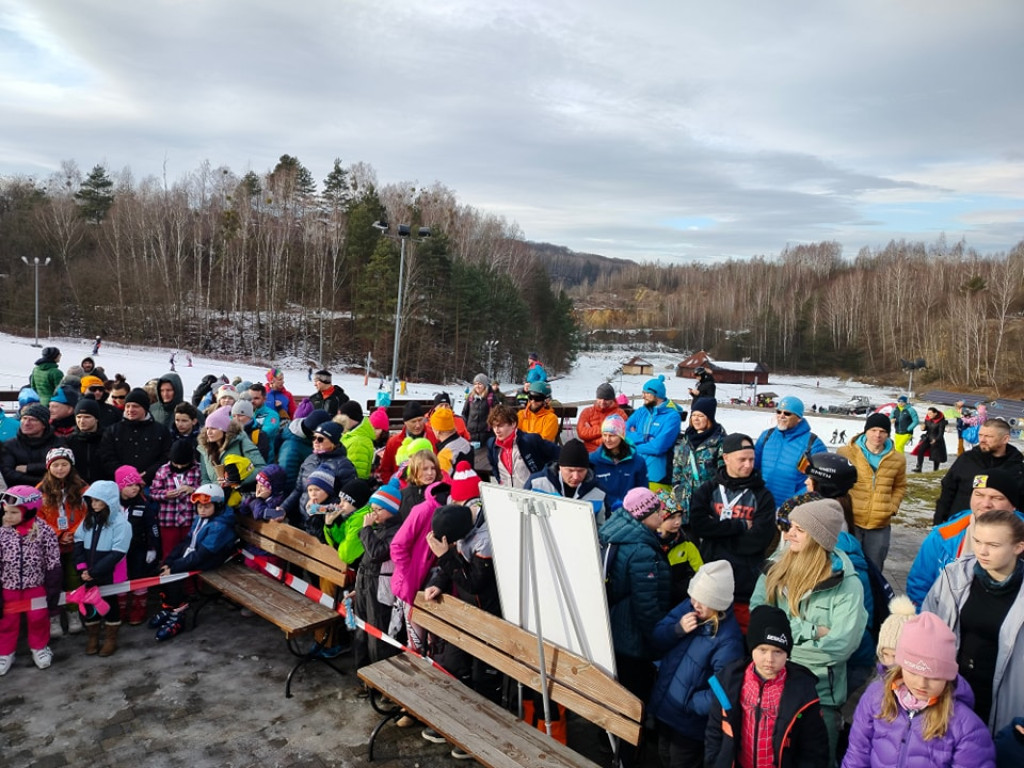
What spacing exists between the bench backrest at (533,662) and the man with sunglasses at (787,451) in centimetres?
250

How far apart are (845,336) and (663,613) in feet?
302

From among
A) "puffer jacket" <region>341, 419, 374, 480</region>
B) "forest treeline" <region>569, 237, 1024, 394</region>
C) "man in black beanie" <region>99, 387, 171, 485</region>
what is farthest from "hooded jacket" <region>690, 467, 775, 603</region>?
"forest treeline" <region>569, 237, 1024, 394</region>

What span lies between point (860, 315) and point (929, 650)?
3733 inches

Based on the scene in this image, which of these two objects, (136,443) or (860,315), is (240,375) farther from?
(860,315)

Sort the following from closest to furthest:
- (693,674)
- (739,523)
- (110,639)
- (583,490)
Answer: (693,674)
(739,523)
(583,490)
(110,639)

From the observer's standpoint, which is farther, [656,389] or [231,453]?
[656,389]

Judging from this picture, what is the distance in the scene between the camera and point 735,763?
2783 mm

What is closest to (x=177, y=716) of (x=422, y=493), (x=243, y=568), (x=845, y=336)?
(x=243, y=568)

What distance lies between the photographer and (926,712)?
94.1 inches

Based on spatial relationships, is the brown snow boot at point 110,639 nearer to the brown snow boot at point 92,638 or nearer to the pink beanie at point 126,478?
the brown snow boot at point 92,638

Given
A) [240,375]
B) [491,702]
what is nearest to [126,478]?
[491,702]

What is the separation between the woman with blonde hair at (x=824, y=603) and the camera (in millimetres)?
2914

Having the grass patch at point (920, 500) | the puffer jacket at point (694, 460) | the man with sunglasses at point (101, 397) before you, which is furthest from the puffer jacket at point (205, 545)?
the grass patch at point (920, 500)

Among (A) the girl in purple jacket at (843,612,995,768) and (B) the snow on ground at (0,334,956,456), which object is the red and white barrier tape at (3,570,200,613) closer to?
(A) the girl in purple jacket at (843,612,995,768)
